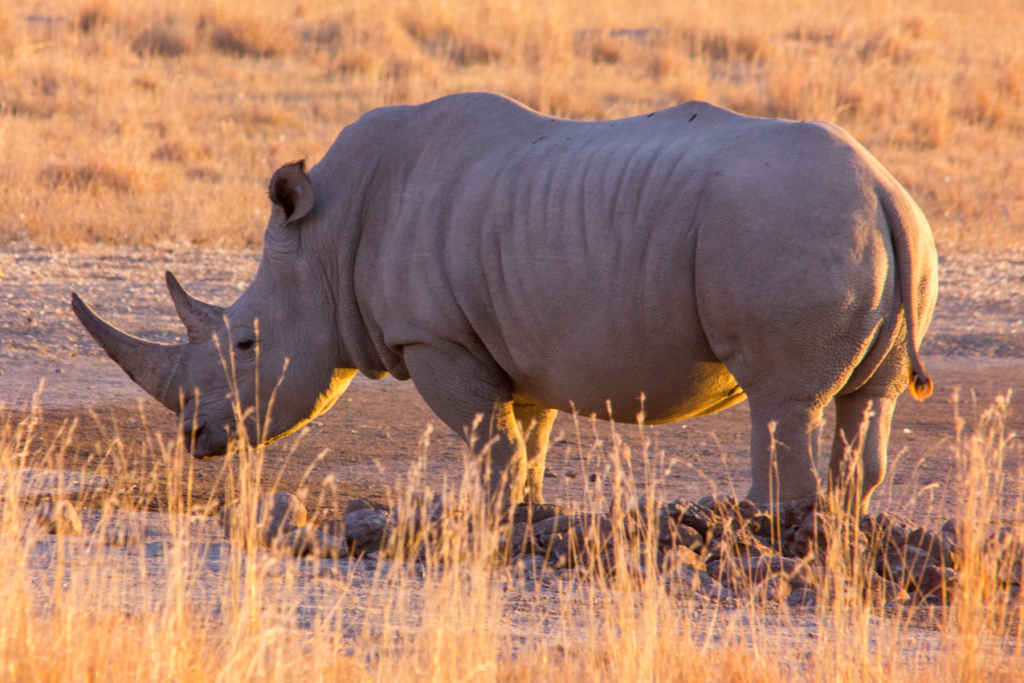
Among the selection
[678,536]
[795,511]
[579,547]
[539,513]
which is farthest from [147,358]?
[795,511]

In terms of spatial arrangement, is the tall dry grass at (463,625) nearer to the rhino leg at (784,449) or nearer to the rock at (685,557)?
the rock at (685,557)

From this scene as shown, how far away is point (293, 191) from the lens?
5.44 meters

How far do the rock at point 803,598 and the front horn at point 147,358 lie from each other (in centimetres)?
272

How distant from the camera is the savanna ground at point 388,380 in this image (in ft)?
11.4

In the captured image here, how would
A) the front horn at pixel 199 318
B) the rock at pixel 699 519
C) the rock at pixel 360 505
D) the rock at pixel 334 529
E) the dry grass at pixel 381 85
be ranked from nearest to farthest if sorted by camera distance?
the rock at pixel 699 519 → the rock at pixel 334 529 → the rock at pixel 360 505 → the front horn at pixel 199 318 → the dry grass at pixel 381 85

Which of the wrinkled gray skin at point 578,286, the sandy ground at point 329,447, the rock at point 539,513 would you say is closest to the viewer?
the sandy ground at point 329,447

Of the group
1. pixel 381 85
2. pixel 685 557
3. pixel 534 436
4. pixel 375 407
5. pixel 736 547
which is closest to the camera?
pixel 685 557

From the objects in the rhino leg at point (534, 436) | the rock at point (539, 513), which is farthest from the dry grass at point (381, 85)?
the rock at point (539, 513)

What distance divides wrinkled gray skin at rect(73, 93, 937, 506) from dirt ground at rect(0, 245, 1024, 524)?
0.37 m

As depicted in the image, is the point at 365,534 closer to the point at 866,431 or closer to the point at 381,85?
the point at 866,431

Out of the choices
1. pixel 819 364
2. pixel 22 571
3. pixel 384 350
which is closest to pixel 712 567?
pixel 819 364

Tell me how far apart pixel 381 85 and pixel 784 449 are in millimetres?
14273

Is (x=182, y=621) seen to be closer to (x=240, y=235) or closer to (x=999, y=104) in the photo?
(x=240, y=235)

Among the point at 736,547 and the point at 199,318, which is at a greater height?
the point at 199,318
